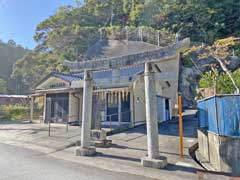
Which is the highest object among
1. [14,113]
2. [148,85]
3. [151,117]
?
[148,85]

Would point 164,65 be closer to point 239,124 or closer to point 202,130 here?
point 202,130

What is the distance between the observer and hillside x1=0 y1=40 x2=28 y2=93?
42844 mm

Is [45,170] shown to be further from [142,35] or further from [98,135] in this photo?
[142,35]

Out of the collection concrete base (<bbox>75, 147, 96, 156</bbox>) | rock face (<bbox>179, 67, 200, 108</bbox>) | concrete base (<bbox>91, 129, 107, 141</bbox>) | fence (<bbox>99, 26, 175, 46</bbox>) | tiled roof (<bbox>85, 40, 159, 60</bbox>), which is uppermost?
fence (<bbox>99, 26, 175, 46</bbox>)

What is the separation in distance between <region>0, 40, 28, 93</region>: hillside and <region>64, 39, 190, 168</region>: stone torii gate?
38758mm

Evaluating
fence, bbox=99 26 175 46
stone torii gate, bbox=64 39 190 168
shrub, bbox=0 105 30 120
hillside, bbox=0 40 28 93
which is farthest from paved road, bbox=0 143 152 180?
hillside, bbox=0 40 28 93

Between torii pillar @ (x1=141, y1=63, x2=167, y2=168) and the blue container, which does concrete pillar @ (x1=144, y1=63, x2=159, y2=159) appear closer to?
torii pillar @ (x1=141, y1=63, x2=167, y2=168)

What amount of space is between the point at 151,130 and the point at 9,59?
4994 cm

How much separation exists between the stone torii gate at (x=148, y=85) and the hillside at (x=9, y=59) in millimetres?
38758

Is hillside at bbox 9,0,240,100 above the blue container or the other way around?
above

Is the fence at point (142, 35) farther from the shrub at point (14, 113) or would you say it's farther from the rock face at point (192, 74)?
the shrub at point (14, 113)

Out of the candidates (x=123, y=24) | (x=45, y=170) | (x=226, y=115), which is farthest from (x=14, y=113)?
(x=226, y=115)

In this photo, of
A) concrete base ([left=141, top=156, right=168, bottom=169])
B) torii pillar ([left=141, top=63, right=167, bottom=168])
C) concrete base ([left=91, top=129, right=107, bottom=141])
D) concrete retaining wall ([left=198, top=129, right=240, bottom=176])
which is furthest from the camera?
concrete base ([left=91, top=129, right=107, bottom=141])

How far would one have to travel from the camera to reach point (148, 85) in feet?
19.6
